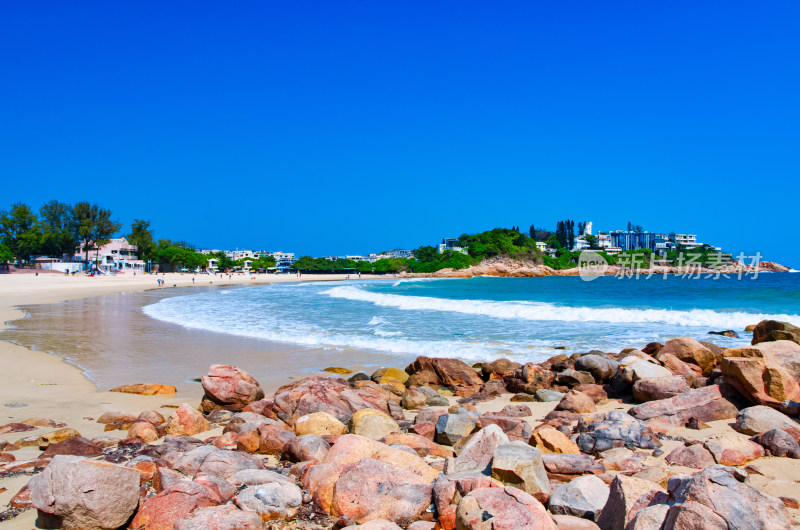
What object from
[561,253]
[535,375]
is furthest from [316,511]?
[561,253]

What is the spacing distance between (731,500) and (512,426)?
2664 mm

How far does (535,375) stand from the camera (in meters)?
8.87

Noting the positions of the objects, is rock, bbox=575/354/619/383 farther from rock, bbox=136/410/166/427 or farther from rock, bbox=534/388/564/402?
rock, bbox=136/410/166/427

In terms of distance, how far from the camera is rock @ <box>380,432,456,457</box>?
16.1 feet

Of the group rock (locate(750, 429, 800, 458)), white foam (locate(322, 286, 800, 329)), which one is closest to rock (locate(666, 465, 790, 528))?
rock (locate(750, 429, 800, 458))

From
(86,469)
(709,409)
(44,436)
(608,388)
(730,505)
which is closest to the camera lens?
(730,505)

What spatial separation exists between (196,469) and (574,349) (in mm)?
10796

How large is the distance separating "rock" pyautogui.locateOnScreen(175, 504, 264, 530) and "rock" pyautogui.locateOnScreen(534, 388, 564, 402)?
543cm

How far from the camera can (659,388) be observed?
23.0 feet

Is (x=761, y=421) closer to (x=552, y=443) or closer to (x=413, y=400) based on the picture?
(x=552, y=443)

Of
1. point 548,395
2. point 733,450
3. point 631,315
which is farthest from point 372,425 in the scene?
point 631,315

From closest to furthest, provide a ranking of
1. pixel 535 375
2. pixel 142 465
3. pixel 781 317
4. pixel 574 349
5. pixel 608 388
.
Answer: pixel 142 465 < pixel 608 388 < pixel 535 375 < pixel 574 349 < pixel 781 317

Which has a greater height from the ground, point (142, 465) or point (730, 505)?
point (730, 505)

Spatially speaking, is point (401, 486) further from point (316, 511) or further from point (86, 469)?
point (86, 469)
